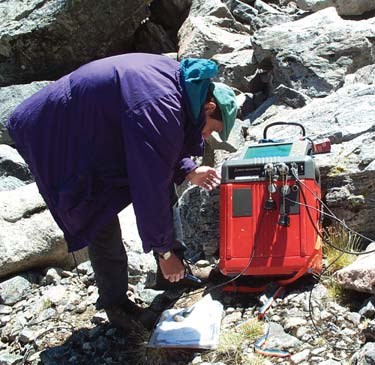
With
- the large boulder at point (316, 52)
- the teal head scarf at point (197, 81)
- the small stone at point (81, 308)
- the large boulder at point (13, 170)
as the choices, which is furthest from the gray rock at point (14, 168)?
the teal head scarf at point (197, 81)

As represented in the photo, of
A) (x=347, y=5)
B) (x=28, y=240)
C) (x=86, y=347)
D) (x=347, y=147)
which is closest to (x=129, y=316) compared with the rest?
(x=86, y=347)

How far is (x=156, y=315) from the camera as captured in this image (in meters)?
4.70

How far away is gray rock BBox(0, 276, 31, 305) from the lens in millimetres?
5535

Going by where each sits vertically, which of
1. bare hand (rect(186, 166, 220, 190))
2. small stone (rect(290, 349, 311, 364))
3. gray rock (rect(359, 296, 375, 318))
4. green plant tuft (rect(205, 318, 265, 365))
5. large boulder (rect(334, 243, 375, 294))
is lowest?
green plant tuft (rect(205, 318, 265, 365))

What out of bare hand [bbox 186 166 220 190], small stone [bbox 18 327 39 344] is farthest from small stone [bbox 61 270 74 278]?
bare hand [bbox 186 166 220 190]

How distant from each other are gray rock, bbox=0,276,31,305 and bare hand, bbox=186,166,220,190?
2198 mm

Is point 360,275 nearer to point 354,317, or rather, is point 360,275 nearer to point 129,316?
point 354,317

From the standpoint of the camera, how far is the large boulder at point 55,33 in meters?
10.5

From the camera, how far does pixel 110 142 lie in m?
3.81

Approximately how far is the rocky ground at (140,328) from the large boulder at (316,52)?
3.76 m

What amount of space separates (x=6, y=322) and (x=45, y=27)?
6495mm

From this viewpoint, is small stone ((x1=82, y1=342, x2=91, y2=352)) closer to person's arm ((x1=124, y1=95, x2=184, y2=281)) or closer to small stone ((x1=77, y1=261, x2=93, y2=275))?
small stone ((x1=77, y1=261, x2=93, y2=275))

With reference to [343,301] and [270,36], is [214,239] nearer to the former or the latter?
[343,301]

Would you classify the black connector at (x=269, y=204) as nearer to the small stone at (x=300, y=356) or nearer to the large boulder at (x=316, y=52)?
the small stone at (x=300, y=356)
